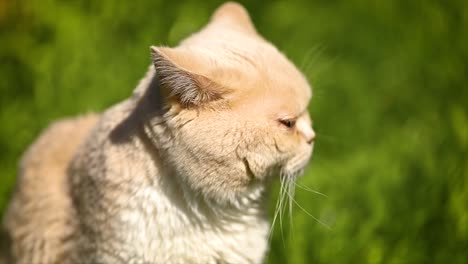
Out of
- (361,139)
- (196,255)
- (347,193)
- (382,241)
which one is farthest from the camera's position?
(361,139)

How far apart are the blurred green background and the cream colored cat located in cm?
70

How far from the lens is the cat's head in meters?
1.80

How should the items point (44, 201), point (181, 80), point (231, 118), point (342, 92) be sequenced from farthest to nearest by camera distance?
point (342, 92) → point (44, 201) → point (231, 118) → point (181, 80)

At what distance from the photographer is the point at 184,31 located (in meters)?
3.60

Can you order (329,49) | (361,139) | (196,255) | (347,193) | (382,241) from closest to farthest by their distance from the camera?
(196,255) < (382,241) < (347,193) < (361,139) < (329,49)

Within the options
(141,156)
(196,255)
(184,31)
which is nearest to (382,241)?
(196,255)

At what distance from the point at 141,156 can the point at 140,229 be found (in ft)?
0.66

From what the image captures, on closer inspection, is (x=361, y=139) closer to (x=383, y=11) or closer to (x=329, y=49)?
(x=329, y=49)

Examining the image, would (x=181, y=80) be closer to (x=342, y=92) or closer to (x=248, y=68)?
(x=248, y=68)

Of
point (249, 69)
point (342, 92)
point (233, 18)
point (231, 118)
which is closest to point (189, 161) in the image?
point (231, 118)

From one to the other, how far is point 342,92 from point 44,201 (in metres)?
1.95

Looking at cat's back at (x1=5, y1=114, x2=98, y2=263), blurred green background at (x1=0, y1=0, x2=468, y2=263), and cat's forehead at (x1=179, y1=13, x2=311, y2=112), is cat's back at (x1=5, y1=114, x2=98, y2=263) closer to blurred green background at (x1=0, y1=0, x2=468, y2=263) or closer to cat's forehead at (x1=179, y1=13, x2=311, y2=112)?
cat's forehead at (x1=179, y1=13, x2=311, y2=112)

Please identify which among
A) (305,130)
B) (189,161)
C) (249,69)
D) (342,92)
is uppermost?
(249,69)

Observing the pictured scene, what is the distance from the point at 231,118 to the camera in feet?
6.06
